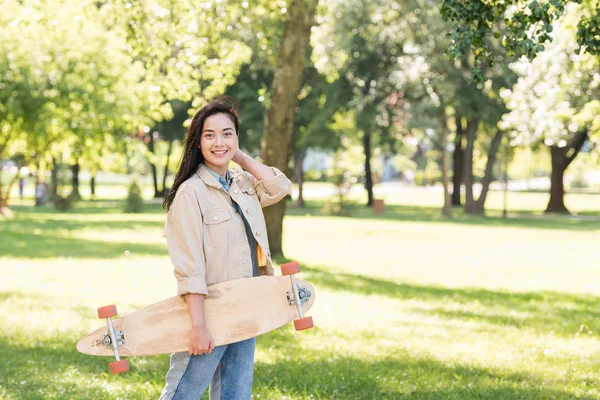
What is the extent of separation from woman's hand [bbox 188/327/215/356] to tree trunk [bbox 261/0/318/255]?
→ 39.0ft

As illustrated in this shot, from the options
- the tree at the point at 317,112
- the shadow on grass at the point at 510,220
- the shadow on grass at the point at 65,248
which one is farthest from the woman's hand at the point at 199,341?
the tree at the point at 317,112

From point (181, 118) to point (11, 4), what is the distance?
92.7ft

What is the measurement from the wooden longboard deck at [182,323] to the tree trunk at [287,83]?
38.6 ft

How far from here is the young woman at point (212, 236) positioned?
4.09m

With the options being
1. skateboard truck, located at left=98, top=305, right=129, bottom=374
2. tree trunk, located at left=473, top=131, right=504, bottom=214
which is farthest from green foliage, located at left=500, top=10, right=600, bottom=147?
skateboard truck, located at left=98, top=305, right=129, bottom=374

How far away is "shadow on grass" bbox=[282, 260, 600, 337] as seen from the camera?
35.7 feet

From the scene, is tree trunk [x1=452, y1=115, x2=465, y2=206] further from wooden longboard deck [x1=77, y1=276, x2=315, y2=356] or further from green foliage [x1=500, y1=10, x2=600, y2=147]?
wooden longboard deck [x1=77, y1=276, x2=315, y2=356]

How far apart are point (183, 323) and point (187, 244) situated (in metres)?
0.37

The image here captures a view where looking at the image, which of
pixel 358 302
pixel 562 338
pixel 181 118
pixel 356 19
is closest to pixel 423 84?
pixel 356 19

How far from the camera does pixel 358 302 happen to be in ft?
41.0

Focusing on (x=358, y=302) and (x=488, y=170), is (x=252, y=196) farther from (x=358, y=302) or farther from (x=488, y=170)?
(x=488, y=170)

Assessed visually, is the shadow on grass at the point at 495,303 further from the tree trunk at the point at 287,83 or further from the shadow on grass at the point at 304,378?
the shadow on grass at the point at 304,378

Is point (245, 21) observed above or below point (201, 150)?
above

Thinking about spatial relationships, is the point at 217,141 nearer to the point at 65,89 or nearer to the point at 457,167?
the point at 65,89
